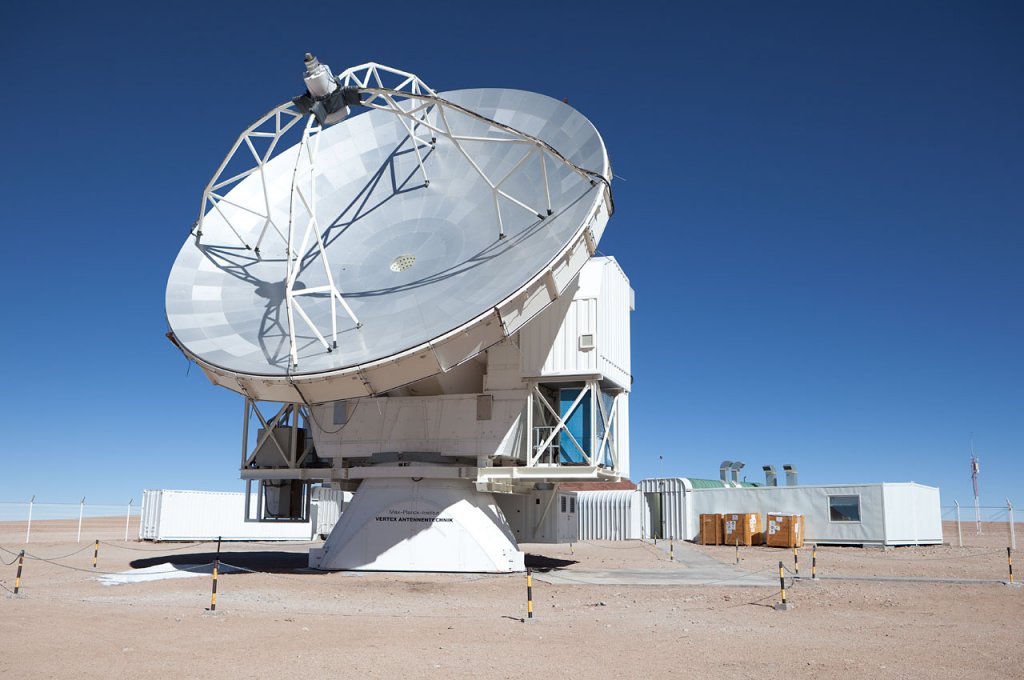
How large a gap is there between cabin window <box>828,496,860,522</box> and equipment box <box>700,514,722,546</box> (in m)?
5.14

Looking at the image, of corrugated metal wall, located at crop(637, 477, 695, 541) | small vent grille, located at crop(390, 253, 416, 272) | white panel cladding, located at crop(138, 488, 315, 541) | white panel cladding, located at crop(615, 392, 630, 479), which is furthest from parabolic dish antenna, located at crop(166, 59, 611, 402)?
corrugated metal wall, located at crop(637, 477, 695, 541)

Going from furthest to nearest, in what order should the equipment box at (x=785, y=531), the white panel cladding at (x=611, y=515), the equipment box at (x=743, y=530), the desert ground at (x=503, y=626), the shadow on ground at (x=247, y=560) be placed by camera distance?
the white panel cladding at (x=611, y=515) < the equipment box at (x=743, y=530) < the equipment box at (x=785, y=531) < the shadow on ground at (x=247, y=560) < the desert ground at (x=503, y=626)

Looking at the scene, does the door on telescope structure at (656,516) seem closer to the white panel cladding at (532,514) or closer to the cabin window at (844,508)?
the cabin window at (844,508)

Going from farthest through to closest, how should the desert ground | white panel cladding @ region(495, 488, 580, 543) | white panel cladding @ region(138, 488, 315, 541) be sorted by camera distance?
1. white panel cladding @ region(138, 488, 315, 541)
2. white panel cladding @ region(495, 488, 580, 543)
3. the desert ground

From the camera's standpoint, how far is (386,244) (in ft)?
84.7

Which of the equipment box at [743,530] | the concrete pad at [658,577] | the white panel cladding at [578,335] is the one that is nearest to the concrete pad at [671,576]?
the concrete pad at [658,577]

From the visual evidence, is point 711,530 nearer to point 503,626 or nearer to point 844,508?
point 844,508

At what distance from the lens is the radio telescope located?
2134 cm

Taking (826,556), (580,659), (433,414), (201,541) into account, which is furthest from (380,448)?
(201,541)

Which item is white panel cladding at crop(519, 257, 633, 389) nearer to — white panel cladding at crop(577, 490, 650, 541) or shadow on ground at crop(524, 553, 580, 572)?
shadow on ground at crop(524, 553, 580, 572)

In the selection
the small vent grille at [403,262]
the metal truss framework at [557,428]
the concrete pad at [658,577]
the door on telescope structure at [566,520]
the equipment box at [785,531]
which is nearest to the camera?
the concrete pad at [658,577]

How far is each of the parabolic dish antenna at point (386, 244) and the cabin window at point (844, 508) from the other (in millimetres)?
25276

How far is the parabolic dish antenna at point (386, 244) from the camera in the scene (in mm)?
20391

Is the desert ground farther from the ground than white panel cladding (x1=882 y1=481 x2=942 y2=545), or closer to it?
closer to it
